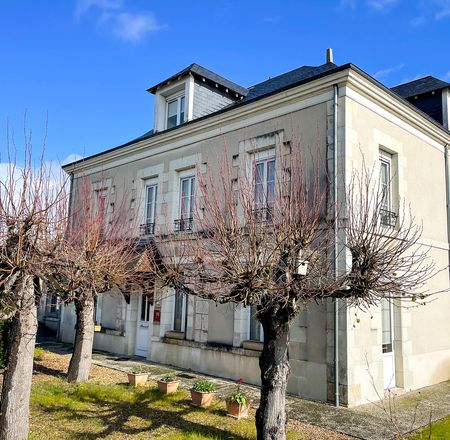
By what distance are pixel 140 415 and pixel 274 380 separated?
7.99 ft

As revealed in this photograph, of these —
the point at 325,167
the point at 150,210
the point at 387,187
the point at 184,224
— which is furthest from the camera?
the point at 150,210

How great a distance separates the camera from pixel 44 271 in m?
5.57

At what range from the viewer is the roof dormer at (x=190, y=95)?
1202 centimetres

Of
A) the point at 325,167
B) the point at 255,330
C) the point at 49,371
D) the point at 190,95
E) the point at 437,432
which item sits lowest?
the point at 437,432

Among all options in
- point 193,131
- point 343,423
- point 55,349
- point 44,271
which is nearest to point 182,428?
point 343,423

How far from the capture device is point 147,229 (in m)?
12.0

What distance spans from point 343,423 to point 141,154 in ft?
29.3

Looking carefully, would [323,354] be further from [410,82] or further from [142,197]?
[410,82]

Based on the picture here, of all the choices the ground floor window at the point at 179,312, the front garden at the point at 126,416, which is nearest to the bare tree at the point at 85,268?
the front garden at the point at 126,416

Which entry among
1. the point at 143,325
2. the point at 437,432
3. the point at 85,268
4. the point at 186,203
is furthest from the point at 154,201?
the point at 437,432

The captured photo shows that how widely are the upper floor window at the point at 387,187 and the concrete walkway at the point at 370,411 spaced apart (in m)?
3.37

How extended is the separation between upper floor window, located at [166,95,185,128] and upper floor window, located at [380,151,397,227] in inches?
225

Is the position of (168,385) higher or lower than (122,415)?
higher

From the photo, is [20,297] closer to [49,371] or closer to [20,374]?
[20,374]
